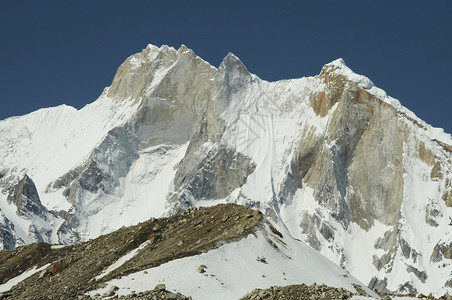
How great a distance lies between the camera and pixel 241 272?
6038 cm

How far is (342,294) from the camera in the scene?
160 ft

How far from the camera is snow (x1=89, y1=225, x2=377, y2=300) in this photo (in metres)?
54.9

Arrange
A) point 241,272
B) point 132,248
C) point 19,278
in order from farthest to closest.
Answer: point 19,278, point 132,248, point 241,272

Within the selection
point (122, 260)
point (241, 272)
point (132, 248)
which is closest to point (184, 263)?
point (241, 272)

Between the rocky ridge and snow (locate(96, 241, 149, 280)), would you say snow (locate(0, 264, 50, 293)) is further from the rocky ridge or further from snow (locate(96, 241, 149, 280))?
snow (locate(96, 241, 149, 280))

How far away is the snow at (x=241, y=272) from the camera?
54.9 metres

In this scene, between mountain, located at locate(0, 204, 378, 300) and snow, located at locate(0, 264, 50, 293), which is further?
snow, located at locate(0, 264, 50, 293)

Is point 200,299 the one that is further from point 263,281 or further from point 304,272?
point 304,272

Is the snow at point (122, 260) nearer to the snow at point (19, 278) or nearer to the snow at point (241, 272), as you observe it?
the snow at point (241, 272)

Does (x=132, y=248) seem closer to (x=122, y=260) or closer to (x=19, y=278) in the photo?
(x=122, y=260)

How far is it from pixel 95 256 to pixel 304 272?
1929cm

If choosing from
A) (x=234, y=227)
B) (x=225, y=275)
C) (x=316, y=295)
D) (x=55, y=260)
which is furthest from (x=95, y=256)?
(x=316, y=295)

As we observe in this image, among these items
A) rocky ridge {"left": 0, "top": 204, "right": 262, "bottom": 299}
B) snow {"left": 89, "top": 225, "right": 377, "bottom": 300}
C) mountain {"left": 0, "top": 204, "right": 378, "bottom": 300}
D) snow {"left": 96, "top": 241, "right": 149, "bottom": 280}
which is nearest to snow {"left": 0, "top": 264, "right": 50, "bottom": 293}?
mountain {"left": 0, "top": 204, "right": 378, "bottom": 300}

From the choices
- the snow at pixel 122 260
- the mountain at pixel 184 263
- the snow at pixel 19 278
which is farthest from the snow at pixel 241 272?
the snow at pixel 19 278
